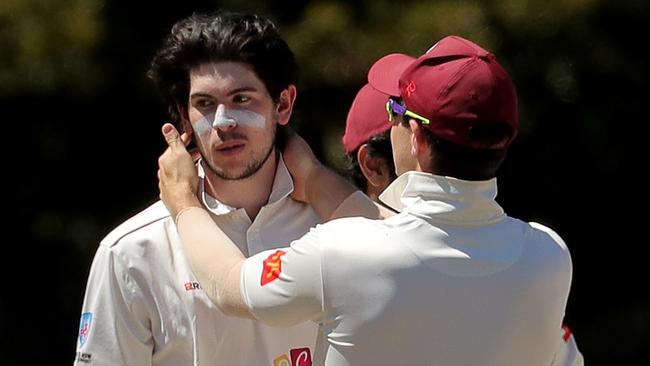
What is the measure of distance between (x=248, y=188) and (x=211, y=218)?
184 mm

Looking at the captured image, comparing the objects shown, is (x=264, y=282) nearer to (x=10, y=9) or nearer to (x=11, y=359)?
(x=10, y=9)

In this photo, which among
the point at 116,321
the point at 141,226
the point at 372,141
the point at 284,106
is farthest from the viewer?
the point at 372,141

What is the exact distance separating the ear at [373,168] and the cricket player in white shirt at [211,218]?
21 cm

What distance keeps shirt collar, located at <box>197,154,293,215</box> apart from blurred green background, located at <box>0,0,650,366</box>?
8.07ft

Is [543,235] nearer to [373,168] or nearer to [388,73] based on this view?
[388,73]

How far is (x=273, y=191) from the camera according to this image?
374 centimetres

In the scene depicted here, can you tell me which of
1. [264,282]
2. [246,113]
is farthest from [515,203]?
[264,282]

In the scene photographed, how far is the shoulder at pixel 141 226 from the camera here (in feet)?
11.8

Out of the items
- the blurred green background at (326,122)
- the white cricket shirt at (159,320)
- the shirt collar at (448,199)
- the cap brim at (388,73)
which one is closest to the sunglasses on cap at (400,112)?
the shirt collar at (448,199)

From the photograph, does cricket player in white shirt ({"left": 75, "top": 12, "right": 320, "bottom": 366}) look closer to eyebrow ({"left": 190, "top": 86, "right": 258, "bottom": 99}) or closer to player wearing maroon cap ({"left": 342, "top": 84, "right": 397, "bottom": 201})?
eyebrow ({"left": 190, "top": 86, "right": 258, "bottom": 99})

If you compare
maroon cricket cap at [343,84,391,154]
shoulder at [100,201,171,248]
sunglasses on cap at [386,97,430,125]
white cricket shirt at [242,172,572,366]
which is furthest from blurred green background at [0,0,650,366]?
white cricket shirt at [242,172,572,366]

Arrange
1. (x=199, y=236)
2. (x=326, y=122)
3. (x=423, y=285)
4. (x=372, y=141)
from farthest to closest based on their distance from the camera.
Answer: (x=326, y=122)
(x=372, y=141)
(x=199, y=236)
(x=423, y=285)

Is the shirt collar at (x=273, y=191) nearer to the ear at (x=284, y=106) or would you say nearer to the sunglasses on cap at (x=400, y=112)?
the ear at (x=284, y=106)

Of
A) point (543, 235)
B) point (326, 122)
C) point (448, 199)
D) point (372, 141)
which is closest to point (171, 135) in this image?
point (372, 141)
